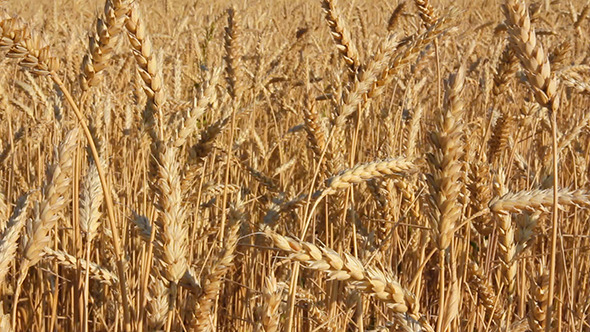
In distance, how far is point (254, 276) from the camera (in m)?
1.90

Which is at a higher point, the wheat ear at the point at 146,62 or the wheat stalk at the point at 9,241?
the wheat ear at the point at 146,62

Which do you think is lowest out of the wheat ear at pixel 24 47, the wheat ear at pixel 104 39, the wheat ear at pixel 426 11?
the wheat ear at pixel 24 47

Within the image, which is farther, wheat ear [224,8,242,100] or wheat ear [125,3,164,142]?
wheat ear [224,8,242,100]

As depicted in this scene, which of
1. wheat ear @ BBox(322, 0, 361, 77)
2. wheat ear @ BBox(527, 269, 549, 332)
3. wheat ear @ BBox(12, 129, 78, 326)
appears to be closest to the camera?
wheat ear @ BBox(12, 129, 78, 326)

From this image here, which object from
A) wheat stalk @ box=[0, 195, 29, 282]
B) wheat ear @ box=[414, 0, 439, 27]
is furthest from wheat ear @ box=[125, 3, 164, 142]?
wheat ear @ box=[414, 0, 439, 27]

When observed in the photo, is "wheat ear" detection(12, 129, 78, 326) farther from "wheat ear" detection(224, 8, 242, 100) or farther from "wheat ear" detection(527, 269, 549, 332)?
"wheat ear" detection(527, 269, 549, 332)

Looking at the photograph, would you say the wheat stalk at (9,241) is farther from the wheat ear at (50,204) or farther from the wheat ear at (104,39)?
the wheat ear at (104,39)

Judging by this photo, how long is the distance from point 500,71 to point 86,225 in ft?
3.83

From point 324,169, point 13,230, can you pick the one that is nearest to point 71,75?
point 324,169

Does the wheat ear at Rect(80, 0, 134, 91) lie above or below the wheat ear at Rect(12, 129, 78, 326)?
above

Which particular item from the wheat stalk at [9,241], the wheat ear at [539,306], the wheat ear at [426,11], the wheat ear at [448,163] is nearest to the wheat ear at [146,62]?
the wheat stalk at [9,241]

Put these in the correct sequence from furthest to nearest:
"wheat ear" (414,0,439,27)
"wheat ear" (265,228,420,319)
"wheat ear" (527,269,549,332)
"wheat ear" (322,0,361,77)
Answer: "wheat ear" (414,0,439,27)
"wheat ear" (322,0,361,77)
"wheat ear" (527,269,549,332)
"wheat ear" (265,228,420,319)

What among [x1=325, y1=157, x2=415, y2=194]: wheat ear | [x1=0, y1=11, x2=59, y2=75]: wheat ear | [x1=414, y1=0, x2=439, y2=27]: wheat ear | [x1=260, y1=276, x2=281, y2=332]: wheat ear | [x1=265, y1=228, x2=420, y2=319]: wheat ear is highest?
[x1=414, y1=0, x2=439, y2=27]: wheat ear

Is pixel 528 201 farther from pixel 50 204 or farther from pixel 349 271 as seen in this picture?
pixel 50 204
